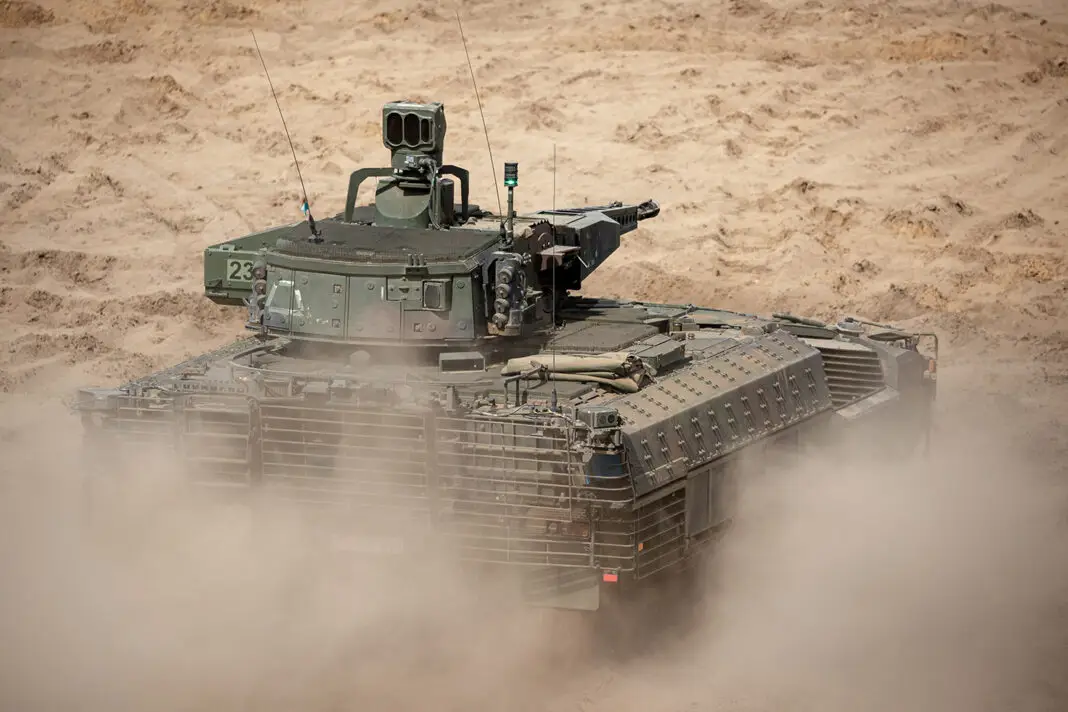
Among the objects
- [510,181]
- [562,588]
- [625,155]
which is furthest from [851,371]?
[625,155]

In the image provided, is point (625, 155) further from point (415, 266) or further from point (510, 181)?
point (415, 266)

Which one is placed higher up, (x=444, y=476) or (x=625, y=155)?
(x=625, y=155)

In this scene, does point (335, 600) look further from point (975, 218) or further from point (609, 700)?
point (975, 218)

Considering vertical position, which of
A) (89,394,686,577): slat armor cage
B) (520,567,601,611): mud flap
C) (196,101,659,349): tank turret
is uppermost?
(196,101,659,349): tank turret

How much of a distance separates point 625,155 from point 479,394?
11.4m

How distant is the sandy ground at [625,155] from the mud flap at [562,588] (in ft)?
18.1

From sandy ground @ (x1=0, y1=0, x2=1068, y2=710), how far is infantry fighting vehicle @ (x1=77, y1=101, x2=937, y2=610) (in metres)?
2.97

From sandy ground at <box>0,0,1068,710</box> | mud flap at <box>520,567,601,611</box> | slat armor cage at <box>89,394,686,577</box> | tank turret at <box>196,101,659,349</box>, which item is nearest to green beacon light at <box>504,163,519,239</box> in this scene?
tank turret at <box>196,101,659,349</box>

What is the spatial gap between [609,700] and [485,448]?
78.3 inches

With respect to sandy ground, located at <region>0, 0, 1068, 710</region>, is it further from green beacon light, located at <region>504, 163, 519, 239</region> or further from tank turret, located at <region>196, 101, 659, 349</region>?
green beacon light, located at <region>504, 163, 519, 239</region>

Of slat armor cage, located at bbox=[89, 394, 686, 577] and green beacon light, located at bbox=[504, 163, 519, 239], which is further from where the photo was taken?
green beacon light, located at bbox=[504, 163, 519, 239]

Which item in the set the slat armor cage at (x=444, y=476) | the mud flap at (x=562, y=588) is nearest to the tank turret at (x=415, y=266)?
the slat armor cage at (x=444, y=476)

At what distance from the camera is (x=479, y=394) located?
1505 cm

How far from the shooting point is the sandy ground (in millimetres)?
22984
